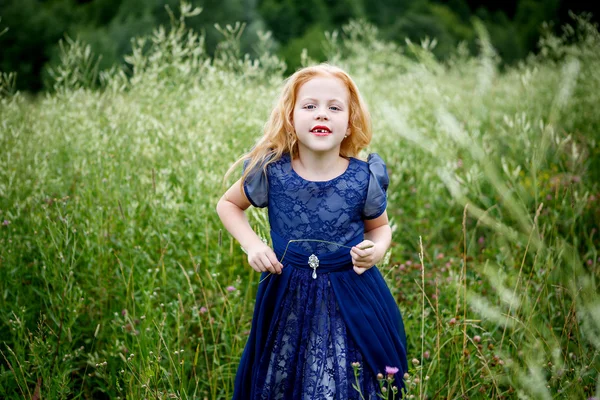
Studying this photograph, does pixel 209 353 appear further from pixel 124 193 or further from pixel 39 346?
pixel 124 193

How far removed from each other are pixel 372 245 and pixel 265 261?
0.34 metres

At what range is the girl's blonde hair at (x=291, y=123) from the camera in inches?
69.9

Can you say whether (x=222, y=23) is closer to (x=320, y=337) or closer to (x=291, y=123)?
(x=291, y=123)

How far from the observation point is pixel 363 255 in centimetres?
159

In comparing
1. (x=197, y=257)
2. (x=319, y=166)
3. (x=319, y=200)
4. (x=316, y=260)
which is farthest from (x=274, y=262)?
(x=197, y=257)

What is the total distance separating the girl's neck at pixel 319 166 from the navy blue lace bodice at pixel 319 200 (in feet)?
0.08

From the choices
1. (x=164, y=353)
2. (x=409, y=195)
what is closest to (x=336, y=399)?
(x=164, y=353)

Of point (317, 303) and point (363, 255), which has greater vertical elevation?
point (363, 255)

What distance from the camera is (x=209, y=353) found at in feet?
7.40

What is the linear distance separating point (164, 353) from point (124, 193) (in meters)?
0.90

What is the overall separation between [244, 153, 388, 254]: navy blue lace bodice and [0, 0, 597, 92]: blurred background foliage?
5222mm

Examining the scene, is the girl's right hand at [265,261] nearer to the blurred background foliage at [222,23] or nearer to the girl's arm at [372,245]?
the girl's arm at [372,245]
